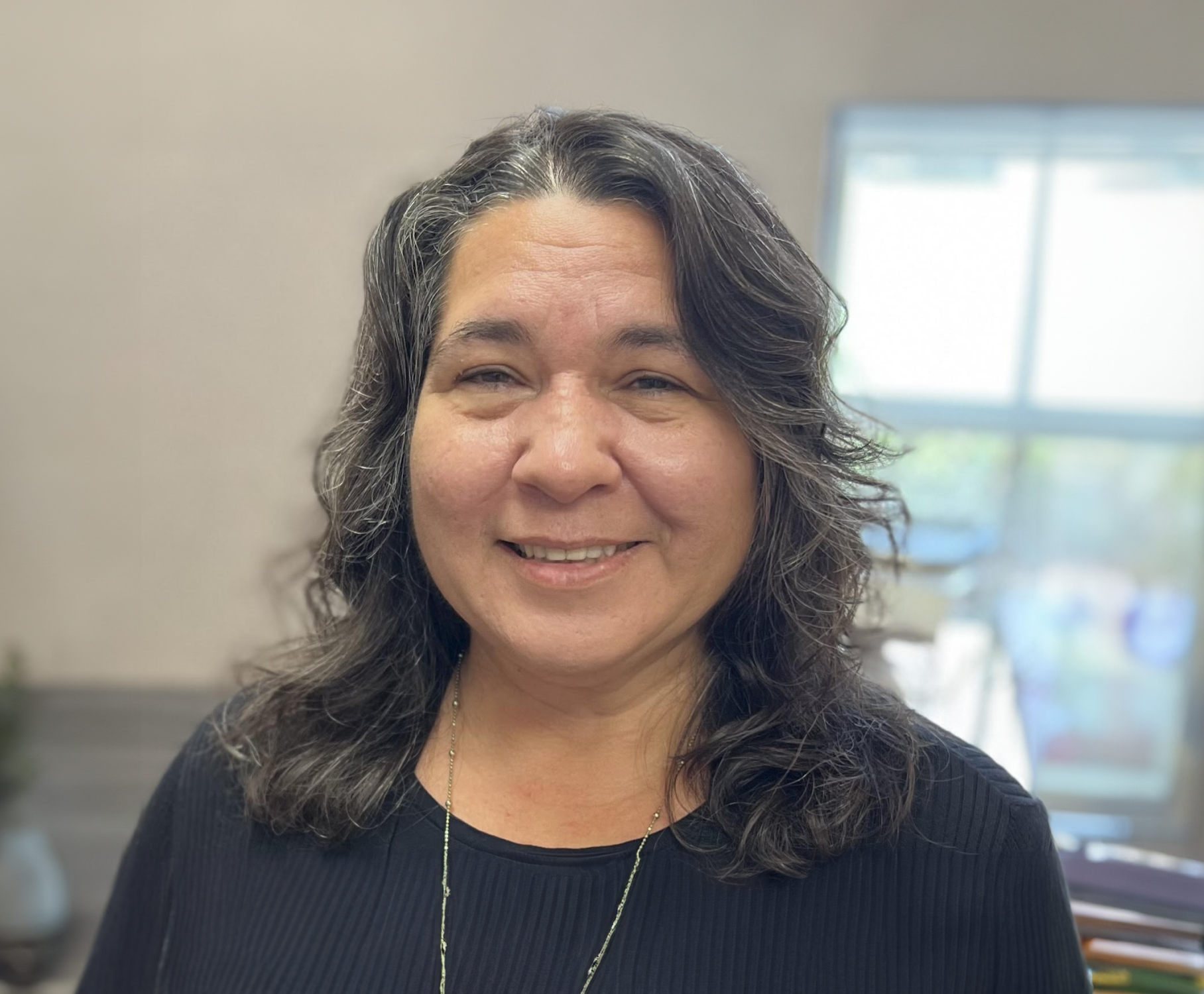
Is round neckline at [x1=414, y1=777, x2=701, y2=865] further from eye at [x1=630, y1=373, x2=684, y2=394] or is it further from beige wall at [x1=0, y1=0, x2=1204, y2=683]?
beige wall at [x1=0, y1=0, x2=1204, y2=683]

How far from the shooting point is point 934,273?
1.80 meters

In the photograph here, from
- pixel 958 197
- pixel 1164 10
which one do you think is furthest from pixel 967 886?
pixel 1164 10

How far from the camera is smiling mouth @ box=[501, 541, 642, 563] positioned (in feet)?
3.06

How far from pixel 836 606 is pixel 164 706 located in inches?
58.7

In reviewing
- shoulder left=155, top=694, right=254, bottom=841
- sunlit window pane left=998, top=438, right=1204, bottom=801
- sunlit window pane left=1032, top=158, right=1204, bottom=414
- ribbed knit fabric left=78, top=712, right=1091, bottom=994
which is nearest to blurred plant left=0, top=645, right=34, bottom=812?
shoulder left=155, top=694, right=254, bottom=841

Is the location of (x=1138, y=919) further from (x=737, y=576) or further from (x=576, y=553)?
(x=576, y=553)

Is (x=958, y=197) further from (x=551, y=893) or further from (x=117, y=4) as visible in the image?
(x=117, y=4)

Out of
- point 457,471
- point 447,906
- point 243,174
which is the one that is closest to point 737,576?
point 457,471

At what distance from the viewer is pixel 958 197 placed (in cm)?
178

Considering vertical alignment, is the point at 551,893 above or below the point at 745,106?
below

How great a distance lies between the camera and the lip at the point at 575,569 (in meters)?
0.93

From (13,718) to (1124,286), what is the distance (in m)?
2.09

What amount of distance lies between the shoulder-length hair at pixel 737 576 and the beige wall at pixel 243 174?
2.77 ft

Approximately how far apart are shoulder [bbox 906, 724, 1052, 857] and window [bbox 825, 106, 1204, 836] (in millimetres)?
760
